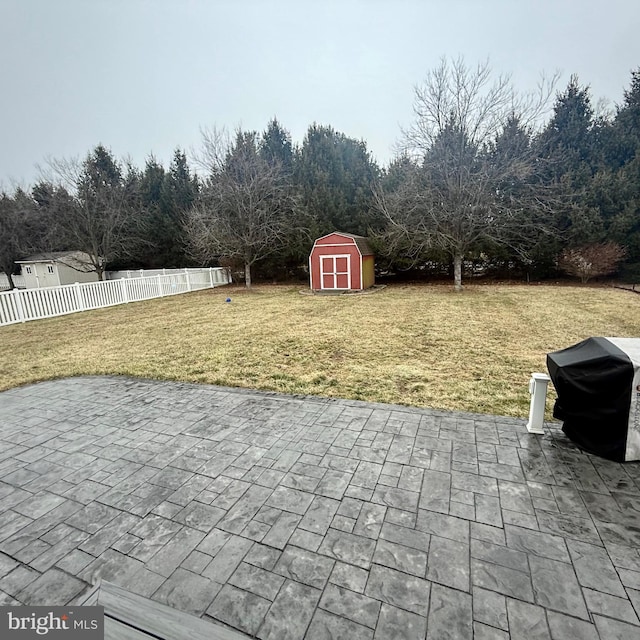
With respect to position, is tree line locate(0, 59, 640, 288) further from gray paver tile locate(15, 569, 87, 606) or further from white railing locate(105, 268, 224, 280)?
gray paver tile locate(15, 569, 87, 606)

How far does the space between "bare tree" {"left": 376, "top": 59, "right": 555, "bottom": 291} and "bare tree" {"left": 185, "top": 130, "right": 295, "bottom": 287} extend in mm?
5177

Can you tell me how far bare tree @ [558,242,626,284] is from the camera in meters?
13.7

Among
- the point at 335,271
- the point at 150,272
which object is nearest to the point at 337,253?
the point at 335,271

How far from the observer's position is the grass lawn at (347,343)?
4498mm

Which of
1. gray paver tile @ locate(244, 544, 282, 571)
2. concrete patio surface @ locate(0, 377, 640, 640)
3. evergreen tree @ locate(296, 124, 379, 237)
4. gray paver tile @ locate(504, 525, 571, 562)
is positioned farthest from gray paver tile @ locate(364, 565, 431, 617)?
evergreen tree @ locate(296, 124, 379, 237)

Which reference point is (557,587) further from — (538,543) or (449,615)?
(449,615)

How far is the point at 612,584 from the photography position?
1.67 meters

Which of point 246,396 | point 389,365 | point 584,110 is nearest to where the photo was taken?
point 246,396

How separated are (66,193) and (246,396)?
18187 millimetres

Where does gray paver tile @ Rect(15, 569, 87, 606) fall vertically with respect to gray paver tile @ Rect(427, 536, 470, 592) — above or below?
above

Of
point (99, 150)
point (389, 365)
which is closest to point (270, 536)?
point (389, 365)

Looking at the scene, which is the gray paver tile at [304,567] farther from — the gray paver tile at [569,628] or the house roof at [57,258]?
the house roof at [57,258]

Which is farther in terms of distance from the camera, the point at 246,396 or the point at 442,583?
the point at 246,396

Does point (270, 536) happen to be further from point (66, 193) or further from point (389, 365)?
point (66, 193)
